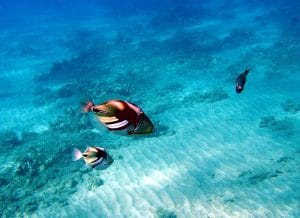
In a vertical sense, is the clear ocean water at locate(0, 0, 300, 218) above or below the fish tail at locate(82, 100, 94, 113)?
below

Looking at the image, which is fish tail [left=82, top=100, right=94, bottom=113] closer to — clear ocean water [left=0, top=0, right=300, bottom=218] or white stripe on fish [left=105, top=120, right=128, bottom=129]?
clear ocean water [left=0, top=0, right=300, bottom=218]

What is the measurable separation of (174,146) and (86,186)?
351cm

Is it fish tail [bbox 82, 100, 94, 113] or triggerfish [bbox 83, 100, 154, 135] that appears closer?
triggerfish [bbox 83, 100, 154, 135]

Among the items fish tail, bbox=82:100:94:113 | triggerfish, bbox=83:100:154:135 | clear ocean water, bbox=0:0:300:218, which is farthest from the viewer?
clear ocean water, bbox=0:0:300:218

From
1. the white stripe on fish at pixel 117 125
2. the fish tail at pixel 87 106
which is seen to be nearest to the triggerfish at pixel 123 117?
the white stripe on fish at pixel 117 125

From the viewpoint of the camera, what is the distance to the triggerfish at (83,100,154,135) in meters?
2.12

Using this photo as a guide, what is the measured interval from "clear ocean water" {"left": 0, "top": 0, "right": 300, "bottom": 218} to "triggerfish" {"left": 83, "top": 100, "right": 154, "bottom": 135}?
7.4 inches

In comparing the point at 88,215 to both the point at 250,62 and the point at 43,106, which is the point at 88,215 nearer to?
the point at 43,106

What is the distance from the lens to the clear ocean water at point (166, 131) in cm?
870

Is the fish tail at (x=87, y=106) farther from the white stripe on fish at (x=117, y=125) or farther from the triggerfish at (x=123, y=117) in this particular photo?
the white stripe on fish at (x=117, y=125)

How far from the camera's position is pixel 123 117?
2.15 m

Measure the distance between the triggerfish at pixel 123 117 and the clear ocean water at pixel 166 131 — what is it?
0.19 metres

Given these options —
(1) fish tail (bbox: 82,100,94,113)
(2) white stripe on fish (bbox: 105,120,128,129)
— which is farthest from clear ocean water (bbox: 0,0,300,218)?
(2) white stripe on fish (bbox: 105,120,128,129)

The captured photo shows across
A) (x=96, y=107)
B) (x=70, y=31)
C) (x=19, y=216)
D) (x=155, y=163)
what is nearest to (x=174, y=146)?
(x=155, y=163)
